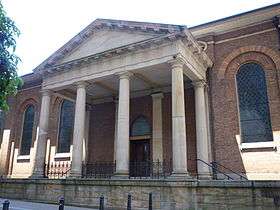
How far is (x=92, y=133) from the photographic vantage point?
20734mm

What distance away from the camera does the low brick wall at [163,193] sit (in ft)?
33.0

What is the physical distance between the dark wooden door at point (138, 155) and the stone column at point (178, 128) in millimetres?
5480

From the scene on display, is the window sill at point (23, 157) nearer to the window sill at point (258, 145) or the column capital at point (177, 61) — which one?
the column capital at point (177, 61)

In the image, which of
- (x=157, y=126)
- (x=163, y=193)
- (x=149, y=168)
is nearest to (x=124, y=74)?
(x=157, y=126)

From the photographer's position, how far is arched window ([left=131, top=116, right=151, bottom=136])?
18.8 m

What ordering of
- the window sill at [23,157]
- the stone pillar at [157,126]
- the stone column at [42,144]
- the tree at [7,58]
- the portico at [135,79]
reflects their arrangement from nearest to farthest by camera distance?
the tree at [7,58] < the portico at [135,79] < the stone column at [42,144] < the stone pillar at [157,126] < the window sill at [23,157]

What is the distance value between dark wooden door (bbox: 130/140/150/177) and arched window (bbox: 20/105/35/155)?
30.4 ft

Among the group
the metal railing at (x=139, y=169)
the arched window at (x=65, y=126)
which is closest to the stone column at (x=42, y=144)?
the metal railing at (x=139, y=169)

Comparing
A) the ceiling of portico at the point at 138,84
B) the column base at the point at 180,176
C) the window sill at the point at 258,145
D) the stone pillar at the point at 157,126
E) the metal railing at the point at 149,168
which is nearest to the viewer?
the column base at the point at 180,176

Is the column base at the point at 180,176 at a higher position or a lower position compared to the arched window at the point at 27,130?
lower

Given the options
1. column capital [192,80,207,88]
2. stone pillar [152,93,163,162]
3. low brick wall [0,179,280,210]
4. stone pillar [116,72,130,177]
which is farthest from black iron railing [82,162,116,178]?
column capital [192,80,207,88]

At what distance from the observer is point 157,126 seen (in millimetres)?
17953

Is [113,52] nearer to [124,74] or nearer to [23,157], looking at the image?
[124,74]

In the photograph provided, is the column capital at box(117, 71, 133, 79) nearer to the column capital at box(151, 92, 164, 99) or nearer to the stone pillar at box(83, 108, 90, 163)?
the column capital at box(151, 92, 164, 99)
